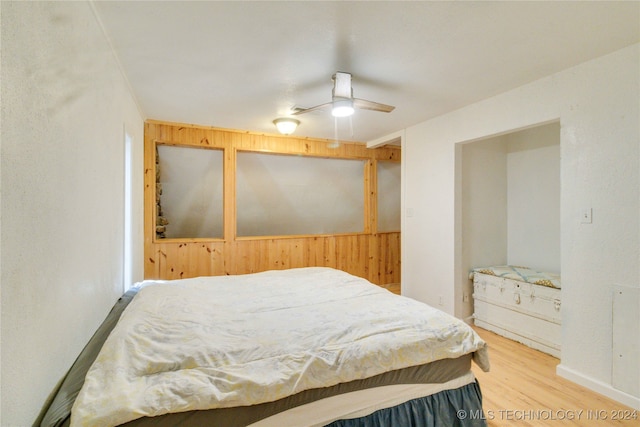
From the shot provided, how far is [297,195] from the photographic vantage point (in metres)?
4.63

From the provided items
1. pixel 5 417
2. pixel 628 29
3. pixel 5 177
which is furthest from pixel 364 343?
pixel 628 29

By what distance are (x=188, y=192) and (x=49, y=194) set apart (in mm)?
3091

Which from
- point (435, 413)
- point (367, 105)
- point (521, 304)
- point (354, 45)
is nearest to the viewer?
point (435, 413)

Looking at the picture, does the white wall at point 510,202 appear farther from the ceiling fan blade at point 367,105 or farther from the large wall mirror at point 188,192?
the large wall mirror at point 188,192

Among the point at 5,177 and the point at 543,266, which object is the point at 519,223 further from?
the point at 5,177

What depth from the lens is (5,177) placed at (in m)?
0.75

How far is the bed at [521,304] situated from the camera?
8.95 feet

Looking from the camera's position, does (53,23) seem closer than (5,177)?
No

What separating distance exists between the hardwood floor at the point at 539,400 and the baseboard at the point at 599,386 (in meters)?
0.03

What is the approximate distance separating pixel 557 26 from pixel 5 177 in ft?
8.54

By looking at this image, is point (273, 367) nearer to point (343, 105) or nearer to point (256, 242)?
point (343, 105)

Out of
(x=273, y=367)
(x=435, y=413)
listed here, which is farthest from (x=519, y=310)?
(x=273, y=367)

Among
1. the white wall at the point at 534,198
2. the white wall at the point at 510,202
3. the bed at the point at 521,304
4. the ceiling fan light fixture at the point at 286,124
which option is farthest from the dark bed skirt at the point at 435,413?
the ceiling fan light fixture at the point at 286,124

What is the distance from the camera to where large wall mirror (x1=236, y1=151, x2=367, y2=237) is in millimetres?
4305
